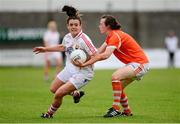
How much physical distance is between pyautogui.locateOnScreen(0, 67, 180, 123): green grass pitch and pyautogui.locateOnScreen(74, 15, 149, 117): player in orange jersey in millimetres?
418

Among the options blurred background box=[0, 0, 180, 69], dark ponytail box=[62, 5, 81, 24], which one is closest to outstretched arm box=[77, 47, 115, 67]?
dark ponytail box=[62, 5, 81, 24]

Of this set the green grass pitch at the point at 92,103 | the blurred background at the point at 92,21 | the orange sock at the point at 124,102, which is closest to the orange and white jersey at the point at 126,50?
the orange sock at the point at 124,102

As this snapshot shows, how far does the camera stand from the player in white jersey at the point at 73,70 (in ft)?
42.2

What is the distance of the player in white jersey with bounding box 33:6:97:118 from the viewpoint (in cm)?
1285

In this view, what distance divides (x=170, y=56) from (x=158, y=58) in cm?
79

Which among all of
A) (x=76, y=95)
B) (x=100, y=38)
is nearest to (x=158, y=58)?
(x=100, y=38)

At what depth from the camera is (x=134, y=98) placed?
18.2 m

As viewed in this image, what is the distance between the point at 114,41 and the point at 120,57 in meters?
0.49

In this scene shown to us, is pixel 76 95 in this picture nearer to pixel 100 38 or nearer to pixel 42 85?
pixel 42 85

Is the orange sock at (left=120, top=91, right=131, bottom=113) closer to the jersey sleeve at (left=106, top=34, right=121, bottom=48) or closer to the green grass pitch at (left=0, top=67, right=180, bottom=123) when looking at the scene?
the green grass pitch at (left=0, top=67, right=180, bottom=123)

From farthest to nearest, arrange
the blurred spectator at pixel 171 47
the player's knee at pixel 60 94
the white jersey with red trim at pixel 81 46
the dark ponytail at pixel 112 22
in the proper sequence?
1. the blurred spectator at pixel 171 47
2. the dark ponytail at pixel 112 22
3. the white jersey with red trim at pixel 81 46
4. the player's knee at pixel 60 94

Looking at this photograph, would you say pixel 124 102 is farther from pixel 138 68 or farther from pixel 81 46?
pixel 81 46

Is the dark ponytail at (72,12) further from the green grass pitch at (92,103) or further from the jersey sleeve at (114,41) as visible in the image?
the green grass pitch at (92,103)

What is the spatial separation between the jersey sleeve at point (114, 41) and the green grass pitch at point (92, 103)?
1.40m
